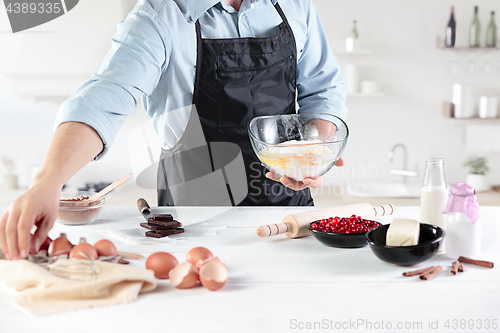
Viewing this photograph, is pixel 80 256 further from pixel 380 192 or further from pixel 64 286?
pixel 380 192

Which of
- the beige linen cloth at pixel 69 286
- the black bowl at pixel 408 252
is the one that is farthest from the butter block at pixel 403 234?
the beige linen cloth at pixel 69 286

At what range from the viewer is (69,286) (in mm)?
745

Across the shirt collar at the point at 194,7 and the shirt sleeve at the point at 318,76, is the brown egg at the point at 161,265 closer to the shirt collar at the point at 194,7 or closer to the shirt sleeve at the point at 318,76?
the shirt collar at the point at 194,7

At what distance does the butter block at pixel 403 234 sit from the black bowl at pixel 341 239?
3.6 inches

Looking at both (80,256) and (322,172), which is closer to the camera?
(80,256)

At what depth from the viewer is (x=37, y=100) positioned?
3193mm

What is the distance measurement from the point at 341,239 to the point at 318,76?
0.79 m

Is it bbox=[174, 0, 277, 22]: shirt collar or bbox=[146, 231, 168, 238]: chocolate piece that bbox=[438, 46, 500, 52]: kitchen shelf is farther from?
bbox=[146, 231, 168, 238]: chocolate piece

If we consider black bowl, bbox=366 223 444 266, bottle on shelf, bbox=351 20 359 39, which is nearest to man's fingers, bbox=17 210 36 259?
black bowl, bbox=366 223 444 266

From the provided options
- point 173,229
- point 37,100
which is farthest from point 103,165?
point 173,229

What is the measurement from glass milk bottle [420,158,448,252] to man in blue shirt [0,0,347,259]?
264 mm

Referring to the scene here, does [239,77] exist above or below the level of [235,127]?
above

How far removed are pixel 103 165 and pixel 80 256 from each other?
8.19ft

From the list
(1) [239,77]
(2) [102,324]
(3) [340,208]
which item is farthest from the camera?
(1) [239,77]
